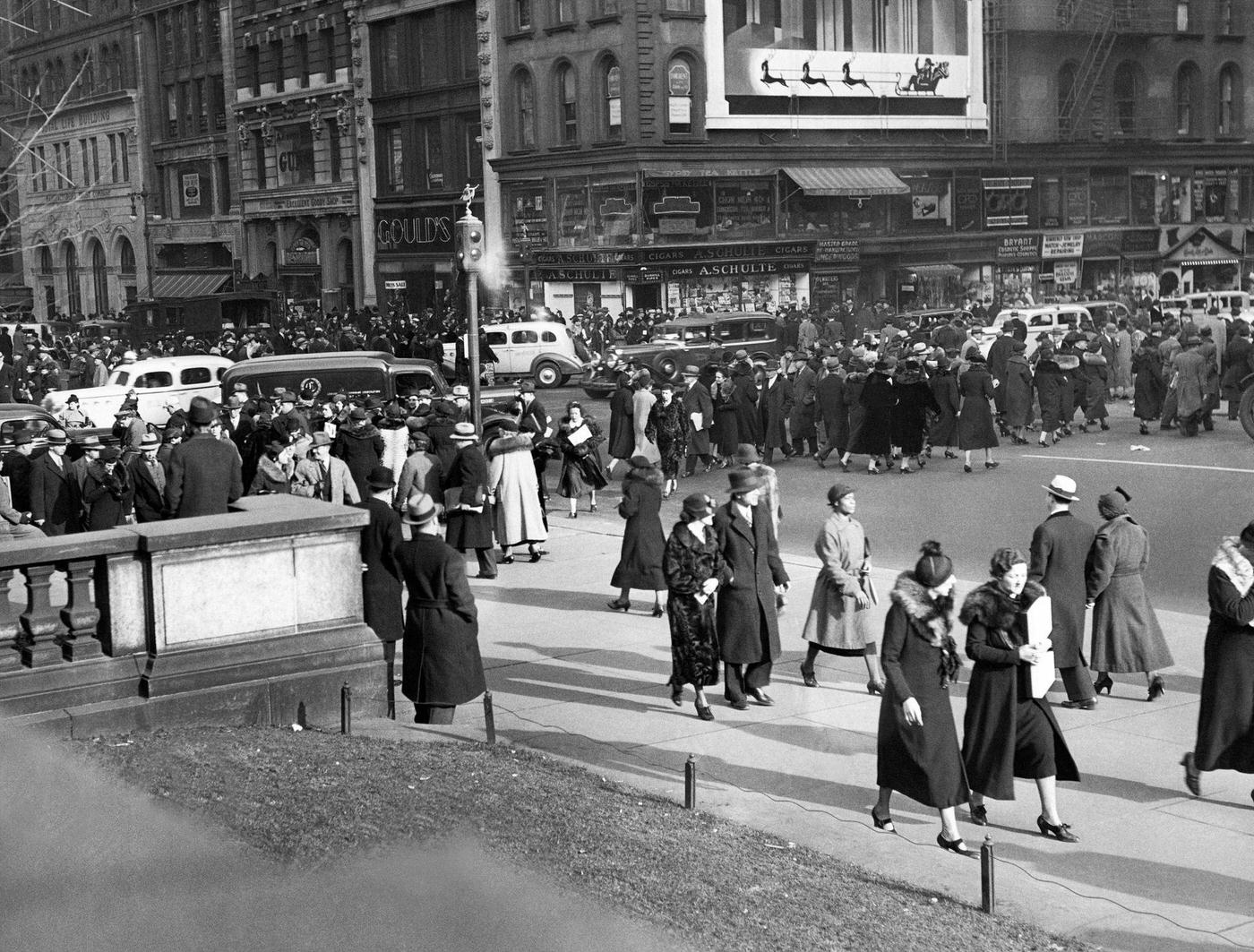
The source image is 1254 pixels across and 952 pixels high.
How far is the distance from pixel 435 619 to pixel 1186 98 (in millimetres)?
56753

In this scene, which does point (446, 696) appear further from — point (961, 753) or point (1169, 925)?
point (1169, 925)

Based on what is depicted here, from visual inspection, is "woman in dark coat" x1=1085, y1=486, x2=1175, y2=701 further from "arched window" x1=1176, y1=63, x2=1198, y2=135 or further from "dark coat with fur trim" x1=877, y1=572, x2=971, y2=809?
"arched window" x1=1176, y1=63, x2=1198, y2=135

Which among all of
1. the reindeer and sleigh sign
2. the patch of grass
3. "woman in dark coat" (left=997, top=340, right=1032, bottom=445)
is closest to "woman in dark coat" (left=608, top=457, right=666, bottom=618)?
the patch of grass

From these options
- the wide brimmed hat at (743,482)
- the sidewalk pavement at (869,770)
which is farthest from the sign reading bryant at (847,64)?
the wide brimmed hat at (743,482)

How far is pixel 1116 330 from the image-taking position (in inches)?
1309

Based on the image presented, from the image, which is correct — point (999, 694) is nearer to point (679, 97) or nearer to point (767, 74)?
point (679, 97)

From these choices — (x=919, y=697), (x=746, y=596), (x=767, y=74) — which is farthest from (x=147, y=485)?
(x=767, y=74)

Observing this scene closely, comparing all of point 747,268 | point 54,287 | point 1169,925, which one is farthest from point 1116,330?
point 54,287

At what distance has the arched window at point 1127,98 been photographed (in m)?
59.3

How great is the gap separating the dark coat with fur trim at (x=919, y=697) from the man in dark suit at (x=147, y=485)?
9.19 metres

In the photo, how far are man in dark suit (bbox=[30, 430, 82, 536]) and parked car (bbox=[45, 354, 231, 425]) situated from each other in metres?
12.9

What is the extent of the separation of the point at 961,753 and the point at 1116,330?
26031 mm

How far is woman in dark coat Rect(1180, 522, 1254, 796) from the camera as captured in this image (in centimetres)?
916

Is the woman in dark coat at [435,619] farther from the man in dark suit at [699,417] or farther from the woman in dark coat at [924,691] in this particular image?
the man in dark suit at [699,417]
